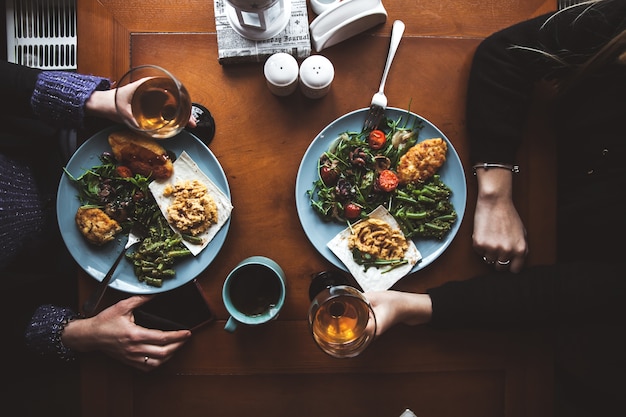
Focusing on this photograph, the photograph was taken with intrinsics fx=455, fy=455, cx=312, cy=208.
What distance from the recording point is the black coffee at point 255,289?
4.18 feet

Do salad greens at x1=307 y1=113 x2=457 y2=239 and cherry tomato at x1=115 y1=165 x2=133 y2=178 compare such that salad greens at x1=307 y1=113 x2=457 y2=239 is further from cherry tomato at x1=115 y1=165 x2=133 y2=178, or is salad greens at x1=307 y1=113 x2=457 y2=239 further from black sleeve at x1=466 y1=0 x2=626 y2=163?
cherry tomato at x1=115 y1=165 x2=133 y2=178

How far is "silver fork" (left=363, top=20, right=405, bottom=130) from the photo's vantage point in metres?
1.30

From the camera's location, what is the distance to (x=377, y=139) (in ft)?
4.31

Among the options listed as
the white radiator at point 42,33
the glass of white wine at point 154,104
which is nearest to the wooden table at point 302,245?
the glass of white wine at point 154,104

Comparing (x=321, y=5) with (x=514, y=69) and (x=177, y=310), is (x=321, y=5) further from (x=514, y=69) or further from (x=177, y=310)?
(x=177, y=310)

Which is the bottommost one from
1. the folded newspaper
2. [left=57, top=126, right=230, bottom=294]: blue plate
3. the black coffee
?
the black coffee

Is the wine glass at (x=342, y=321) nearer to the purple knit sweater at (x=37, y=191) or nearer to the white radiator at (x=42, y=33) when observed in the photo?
the purple knit sweater at (x=37, y=191)

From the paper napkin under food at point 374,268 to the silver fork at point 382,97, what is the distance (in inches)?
9.8

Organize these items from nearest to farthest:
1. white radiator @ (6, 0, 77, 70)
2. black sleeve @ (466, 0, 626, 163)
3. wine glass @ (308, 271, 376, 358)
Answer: wine glass @ (308, 271, 376, 358) → black sleeve @ (466, 0, 626, 163) → white radiator @ (6, 0, 77, 70)

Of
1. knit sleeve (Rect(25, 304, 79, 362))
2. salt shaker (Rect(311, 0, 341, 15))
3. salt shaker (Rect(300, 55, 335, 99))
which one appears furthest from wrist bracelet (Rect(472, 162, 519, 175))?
knit sleeve (Rect(25, 304, 79, 362))

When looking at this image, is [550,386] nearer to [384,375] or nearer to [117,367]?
[384,375]

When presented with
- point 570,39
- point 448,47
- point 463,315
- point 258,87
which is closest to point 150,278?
point 258,87

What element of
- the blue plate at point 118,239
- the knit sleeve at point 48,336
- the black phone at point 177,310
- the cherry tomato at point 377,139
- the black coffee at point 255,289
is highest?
the cherry tomato at point 377,139

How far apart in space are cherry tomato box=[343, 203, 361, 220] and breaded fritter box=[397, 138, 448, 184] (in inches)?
6.2
